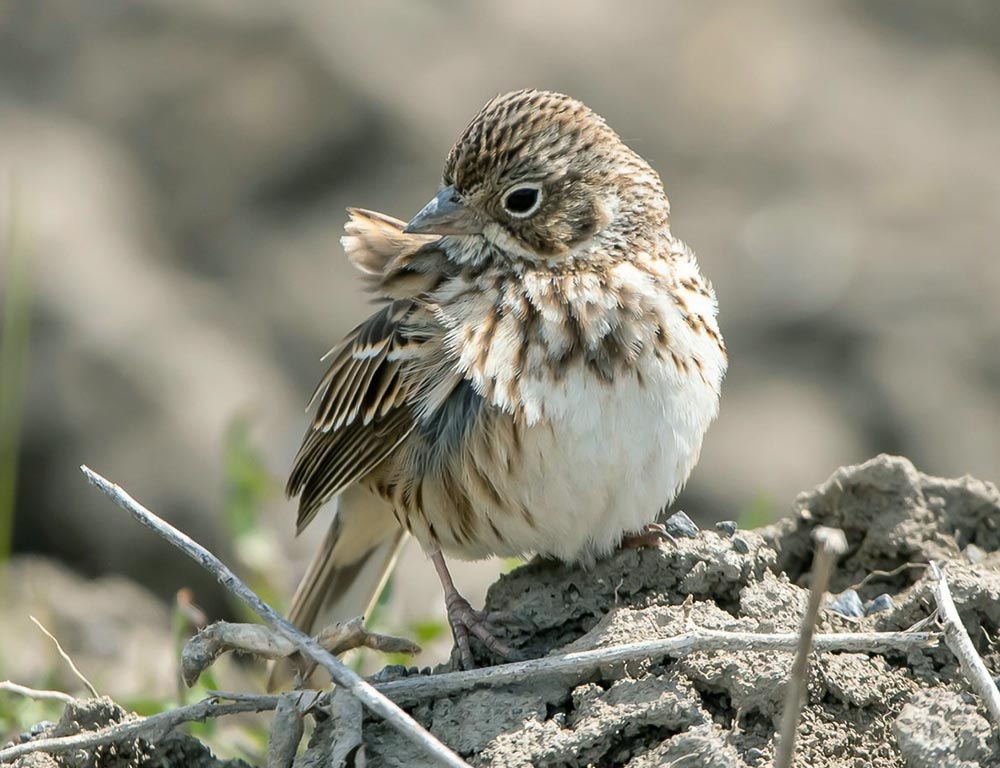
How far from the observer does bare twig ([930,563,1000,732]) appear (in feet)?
12.0

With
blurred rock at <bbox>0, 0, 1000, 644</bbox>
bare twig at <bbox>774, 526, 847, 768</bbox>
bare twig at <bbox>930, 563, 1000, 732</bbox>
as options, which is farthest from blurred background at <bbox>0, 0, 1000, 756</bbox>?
bare twig at <bbox>774, 526, 847, 768</bbox>

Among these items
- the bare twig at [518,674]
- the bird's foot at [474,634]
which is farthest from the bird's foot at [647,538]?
the bare twig at [518,674]

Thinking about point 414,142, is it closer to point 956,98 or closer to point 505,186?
point 956,98

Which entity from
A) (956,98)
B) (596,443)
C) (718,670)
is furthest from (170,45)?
(718,670)

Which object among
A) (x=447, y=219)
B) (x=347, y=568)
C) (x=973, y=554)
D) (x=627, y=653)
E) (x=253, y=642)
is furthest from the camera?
(x=347, y=568)

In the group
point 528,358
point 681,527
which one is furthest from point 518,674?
point 528,358

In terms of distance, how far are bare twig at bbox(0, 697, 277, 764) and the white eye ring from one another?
1.61 metres

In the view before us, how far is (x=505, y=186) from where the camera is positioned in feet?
15.9

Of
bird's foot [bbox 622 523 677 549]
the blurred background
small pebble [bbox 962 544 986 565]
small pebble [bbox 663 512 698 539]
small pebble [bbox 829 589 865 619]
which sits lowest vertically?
small pebble [bbox 829 589 865 619]

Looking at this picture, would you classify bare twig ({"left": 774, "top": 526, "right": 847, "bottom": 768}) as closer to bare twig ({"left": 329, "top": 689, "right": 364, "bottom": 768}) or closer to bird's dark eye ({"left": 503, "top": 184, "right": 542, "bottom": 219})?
bare twig ({"left": 329, "top": 689, "right": 364, "bottom": 768})

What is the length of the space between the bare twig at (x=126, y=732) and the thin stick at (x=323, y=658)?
0.26 meters

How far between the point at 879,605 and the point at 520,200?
1515 millimetres

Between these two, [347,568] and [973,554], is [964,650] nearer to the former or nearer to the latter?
[973,554]

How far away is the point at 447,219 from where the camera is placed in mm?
4852
